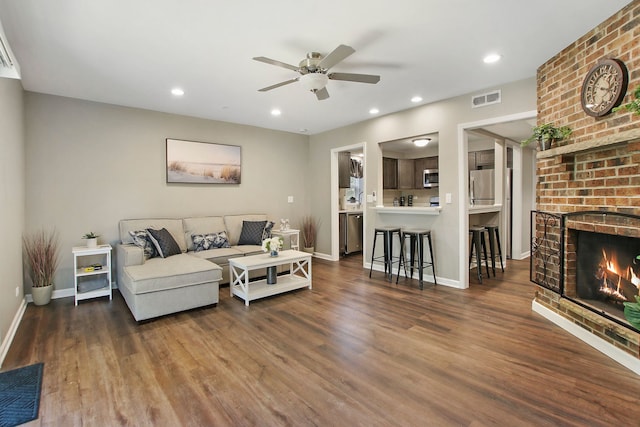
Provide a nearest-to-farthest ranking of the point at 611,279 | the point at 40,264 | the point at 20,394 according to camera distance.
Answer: the point at 20,394 < the point at 611,279 < the point at 40,264

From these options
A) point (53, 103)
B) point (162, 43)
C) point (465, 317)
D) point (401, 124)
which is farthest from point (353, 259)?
point (53, 103)

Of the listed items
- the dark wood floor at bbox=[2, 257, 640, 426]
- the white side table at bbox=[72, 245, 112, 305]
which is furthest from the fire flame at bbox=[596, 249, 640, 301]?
the white side table at bbox=[72, 245, 112, 305]

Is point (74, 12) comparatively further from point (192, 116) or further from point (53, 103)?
point (192, 116)

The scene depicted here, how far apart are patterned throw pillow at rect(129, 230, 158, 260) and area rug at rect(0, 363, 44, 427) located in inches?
74.1

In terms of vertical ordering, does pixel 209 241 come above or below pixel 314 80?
below

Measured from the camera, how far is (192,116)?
17.0 ft

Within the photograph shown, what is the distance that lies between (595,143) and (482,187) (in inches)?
154

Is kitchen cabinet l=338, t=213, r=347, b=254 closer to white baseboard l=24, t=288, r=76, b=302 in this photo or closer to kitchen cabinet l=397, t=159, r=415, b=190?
kitchen cabinet l=397, t=159, r=415, b=190

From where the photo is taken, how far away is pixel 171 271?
3459 millimetres

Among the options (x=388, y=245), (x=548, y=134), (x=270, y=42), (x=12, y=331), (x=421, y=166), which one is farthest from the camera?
(x=421, y=166)

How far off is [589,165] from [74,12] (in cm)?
417

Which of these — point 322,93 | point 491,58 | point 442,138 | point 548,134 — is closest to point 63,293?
point 322,93

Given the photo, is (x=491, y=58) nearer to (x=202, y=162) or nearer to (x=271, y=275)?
(x=271, y=275)

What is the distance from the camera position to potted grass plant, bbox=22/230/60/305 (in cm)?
375
